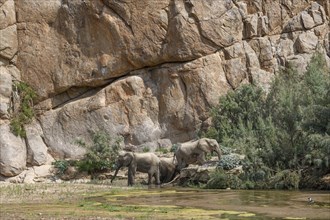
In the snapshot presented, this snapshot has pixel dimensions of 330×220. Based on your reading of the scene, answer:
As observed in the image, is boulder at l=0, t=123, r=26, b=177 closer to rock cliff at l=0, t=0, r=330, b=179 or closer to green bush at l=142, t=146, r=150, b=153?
rock cliff at l=0, t=0, r=330, b=179

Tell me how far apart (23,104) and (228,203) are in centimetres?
2074

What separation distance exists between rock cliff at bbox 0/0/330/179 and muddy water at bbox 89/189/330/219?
12553 millimetres

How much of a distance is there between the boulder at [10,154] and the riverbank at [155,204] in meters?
8.63

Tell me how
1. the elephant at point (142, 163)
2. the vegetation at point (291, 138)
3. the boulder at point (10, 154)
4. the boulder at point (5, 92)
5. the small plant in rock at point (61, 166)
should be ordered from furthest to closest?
the boulder at point (5, 92), the small plant in rock at point (61, 166), the boulder at point (10, 154), the elephant at point (142, 163), the vegetation at point (291, 138)

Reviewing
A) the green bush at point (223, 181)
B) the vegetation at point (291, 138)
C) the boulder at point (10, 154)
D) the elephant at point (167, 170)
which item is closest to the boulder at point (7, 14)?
the boulder at point (10, 154)

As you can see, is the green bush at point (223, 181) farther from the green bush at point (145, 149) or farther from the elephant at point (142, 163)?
the green bush at point (145, 149)

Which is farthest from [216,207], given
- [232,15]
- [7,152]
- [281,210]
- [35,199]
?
[232,15]

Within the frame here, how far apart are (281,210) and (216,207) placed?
6.42 ft

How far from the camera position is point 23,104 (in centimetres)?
3794

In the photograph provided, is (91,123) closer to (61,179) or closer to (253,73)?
(61,179)

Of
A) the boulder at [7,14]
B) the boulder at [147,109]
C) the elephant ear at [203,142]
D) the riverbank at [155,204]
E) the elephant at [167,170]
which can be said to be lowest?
the riverbank at [155,204]

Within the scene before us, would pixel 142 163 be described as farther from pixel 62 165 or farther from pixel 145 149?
pixel 62 165

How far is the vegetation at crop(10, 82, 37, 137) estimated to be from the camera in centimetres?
3716

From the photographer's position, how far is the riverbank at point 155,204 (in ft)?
54.4
